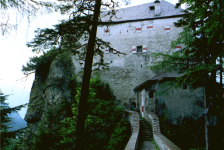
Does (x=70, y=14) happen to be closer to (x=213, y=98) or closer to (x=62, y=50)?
(x=62, y=50)

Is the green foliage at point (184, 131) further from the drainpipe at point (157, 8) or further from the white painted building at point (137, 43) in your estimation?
the drainpipe at point (157, 8)

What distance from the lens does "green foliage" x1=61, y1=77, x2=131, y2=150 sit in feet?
17.5

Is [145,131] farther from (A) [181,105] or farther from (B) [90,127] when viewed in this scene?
(B) [90,127]

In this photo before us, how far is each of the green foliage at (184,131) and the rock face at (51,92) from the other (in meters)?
7.27

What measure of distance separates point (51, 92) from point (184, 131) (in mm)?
10499

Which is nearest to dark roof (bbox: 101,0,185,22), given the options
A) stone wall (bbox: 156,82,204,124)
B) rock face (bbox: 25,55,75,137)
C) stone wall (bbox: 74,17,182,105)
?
stone wall (bbox: 74,17,182,105)

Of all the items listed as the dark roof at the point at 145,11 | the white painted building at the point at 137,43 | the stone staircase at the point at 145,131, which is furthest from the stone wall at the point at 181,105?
the dark roof at the point at 145,11

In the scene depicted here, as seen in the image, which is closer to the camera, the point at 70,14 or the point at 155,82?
the point at 70,14

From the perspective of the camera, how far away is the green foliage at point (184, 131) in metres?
8.67

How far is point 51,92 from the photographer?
43.9ft

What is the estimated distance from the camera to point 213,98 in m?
6.72

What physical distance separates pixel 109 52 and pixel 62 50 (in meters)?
12.6

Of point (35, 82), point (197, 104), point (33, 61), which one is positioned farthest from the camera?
point (35, 82)

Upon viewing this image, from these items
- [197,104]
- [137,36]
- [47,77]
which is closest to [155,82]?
[197,104]
